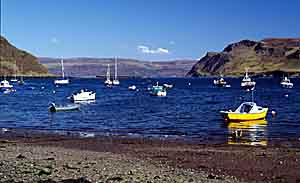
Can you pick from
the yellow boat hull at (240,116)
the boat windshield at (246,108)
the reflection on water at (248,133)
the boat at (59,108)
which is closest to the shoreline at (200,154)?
the reflection on water at (248,133)

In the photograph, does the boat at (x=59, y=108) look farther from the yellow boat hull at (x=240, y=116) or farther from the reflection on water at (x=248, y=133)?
the reflection on water at (x=248, y=133)

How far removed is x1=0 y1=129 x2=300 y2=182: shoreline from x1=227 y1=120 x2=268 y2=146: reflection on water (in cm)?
262

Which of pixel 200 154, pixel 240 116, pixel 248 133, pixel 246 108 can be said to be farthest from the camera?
pixel 246 108

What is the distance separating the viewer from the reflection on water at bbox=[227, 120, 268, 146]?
41688 millimetres

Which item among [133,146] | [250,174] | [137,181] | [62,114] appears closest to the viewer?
[137,181]

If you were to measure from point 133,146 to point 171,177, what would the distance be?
1580 cm

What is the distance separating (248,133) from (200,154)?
1724 centimetres

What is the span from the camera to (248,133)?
48375mm

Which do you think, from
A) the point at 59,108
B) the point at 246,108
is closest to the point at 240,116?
the point at 246,108

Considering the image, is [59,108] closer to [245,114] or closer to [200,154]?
[245,114]

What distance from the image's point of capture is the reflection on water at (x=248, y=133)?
41688 mm

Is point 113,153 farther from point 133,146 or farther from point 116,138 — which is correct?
point 116,138

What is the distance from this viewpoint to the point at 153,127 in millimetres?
54594

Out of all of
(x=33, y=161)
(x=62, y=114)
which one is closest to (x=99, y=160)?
(x=33, y=161)
